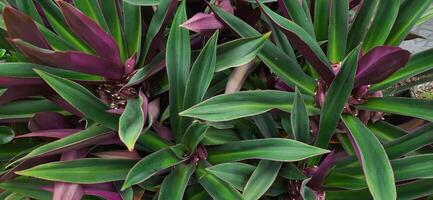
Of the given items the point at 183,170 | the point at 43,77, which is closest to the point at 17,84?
the point at 43,77

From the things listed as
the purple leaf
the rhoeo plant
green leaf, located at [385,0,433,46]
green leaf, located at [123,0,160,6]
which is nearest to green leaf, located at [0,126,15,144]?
the rhoeo plant

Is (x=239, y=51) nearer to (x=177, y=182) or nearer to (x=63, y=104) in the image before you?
(x=177, y=182)

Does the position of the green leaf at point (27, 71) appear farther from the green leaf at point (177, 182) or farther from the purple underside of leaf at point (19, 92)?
the green leaf at point (177, 182)

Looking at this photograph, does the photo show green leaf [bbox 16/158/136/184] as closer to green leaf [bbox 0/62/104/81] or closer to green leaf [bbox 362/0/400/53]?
green leaf [bbox 0/62/104/81]

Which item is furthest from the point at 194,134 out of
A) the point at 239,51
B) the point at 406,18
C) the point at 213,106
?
the point at 406,18

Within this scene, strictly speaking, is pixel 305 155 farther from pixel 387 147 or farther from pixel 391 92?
pixel 391 92

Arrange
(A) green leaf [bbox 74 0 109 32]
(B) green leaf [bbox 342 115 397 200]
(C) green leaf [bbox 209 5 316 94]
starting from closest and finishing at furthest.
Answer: (B) green leaf [bbox 342 115 397 200] → (C) green leaf [bbox 209 5 316 94] → (A) green leaf [bbox 74 0 109 32]
